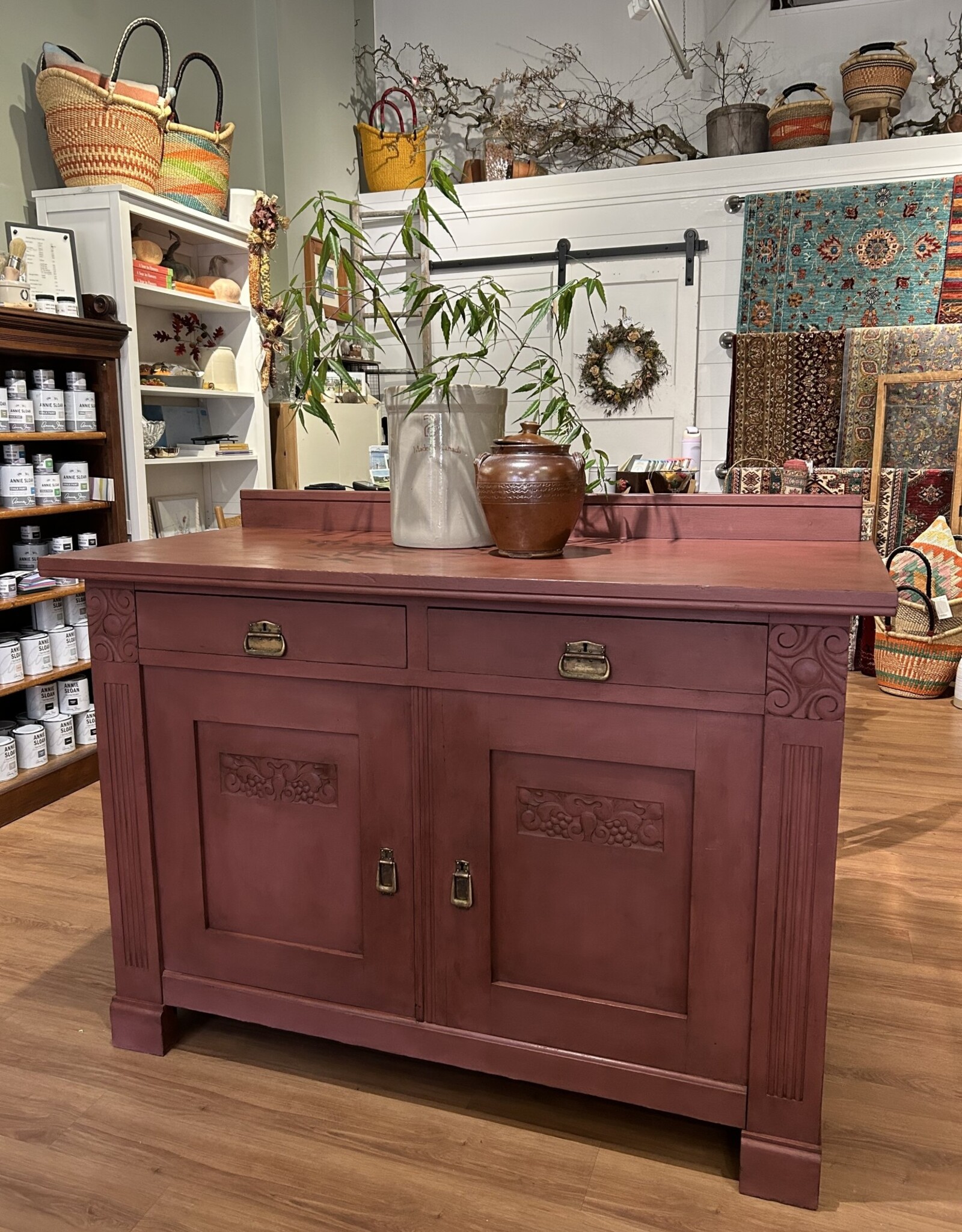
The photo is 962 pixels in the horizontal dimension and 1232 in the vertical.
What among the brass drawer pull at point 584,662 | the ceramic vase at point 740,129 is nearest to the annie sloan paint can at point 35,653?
the brass drawer pull at point 584,662

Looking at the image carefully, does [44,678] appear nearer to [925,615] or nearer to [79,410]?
[79,410]

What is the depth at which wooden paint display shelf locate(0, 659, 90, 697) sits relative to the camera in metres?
3.15

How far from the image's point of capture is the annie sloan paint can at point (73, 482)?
3420mm

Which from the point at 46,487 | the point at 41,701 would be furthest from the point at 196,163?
the point at 41,701

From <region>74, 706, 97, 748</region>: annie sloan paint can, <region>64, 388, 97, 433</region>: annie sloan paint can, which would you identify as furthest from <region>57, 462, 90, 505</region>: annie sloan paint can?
<region>74, 706, 97, 748</region>: annie sloan paint can

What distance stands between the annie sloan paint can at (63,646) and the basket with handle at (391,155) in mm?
3634

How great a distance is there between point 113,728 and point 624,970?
3.48ft

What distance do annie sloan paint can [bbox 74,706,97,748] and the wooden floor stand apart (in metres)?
1.21

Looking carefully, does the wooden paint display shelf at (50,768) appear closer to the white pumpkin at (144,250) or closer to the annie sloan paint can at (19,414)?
the annie sloan paint can at (19,414)

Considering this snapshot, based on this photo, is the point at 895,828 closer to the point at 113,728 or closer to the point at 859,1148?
the point at 859,1148

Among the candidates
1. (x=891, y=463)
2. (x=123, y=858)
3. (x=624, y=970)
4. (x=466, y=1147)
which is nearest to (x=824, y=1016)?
(x=624, y=970)

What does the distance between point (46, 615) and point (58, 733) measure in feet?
1.33

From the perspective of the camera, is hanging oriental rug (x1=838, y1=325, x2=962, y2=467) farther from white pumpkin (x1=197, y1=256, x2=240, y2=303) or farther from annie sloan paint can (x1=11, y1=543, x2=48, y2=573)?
annie sloan paint can (x1=11, y1=543, x2=48, y2=573)

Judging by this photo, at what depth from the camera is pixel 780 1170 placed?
1583 mm
